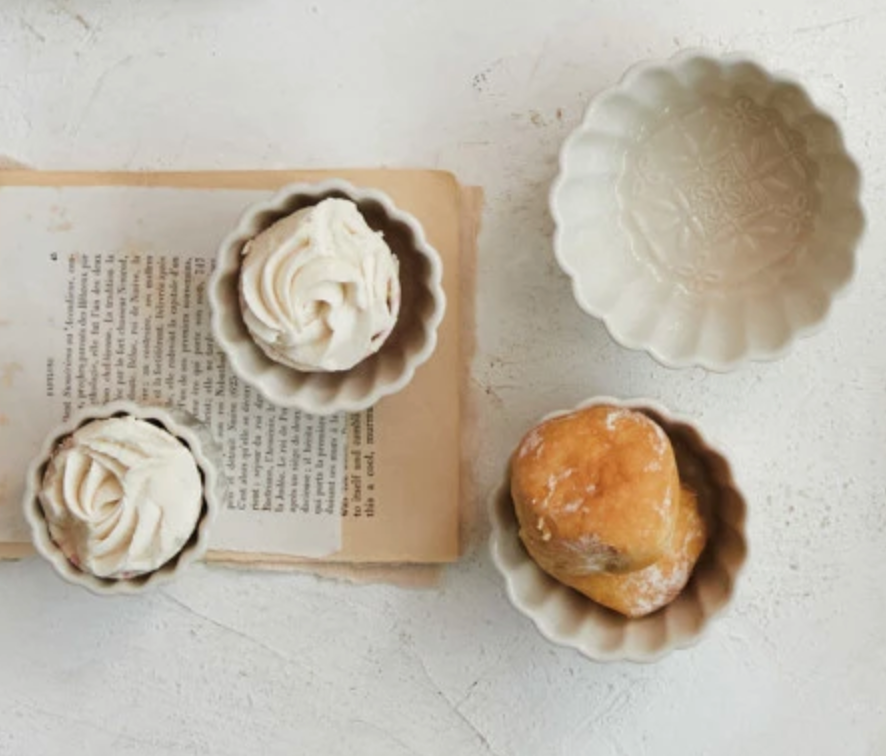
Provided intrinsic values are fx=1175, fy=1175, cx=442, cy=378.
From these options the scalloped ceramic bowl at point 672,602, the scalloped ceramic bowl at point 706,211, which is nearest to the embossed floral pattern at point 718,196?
the scalloped ceramic bowl at point 706,211

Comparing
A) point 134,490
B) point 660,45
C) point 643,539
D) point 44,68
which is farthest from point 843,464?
point 44,68

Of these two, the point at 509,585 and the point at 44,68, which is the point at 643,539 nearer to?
the point at 509,585

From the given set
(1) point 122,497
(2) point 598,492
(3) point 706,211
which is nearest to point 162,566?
(1) point 122,497

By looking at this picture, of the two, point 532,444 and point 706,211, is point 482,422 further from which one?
point 706,211

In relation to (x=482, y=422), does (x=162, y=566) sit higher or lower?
lower

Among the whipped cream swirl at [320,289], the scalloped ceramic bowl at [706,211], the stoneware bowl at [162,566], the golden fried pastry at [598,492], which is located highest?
the scalloped ceramic bowl at [706,211]

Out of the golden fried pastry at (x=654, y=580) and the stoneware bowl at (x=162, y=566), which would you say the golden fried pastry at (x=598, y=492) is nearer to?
the golden fried pastry at (x=654, y=580)
